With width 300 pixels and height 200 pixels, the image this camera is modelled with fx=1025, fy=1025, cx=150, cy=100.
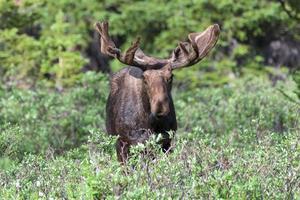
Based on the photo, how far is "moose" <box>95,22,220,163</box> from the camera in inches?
411

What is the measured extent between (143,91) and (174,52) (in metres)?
0.66

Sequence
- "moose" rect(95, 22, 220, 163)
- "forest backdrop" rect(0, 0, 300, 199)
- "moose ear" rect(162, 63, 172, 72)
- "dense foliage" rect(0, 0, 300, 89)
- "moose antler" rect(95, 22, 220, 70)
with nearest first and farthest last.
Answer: "forest backdrop" rect(0, 0, 300, 199), "moose" rect(95, 22, 220, 163), "moose ear" rect(162, 63, 172, 72), "moose antler" rect(95, 22, 220, 70), "dense foliage" rect(0, 0, 300, 89)

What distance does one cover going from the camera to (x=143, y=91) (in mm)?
10812

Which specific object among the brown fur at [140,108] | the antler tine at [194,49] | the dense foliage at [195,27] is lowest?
the dense foliage at [195,27]

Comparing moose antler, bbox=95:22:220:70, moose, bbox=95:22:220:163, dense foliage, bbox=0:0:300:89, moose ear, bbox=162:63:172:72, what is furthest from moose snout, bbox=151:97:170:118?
dense foliage, bbox=0:0:300:89

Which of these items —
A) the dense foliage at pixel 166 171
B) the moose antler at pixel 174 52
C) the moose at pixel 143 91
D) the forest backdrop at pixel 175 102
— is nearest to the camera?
the dense foliage at pixel 166 171

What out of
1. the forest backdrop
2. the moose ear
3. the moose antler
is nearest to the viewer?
the forest backdrop

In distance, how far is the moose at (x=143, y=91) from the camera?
411 inches

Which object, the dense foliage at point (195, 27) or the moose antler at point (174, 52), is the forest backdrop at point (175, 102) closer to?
the dense foliage at point (195, 27)

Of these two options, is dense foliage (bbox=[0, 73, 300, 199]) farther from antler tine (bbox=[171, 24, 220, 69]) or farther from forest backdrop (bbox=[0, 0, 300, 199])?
antler tine (bbox=[171, 24, 220, 69])

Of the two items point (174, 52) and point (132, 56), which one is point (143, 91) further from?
point (174, 52)

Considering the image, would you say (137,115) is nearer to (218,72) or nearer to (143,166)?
(143,166)

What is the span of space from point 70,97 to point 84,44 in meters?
8.85

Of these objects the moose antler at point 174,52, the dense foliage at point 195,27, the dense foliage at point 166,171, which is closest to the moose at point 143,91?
the moose antler at point 174,52
